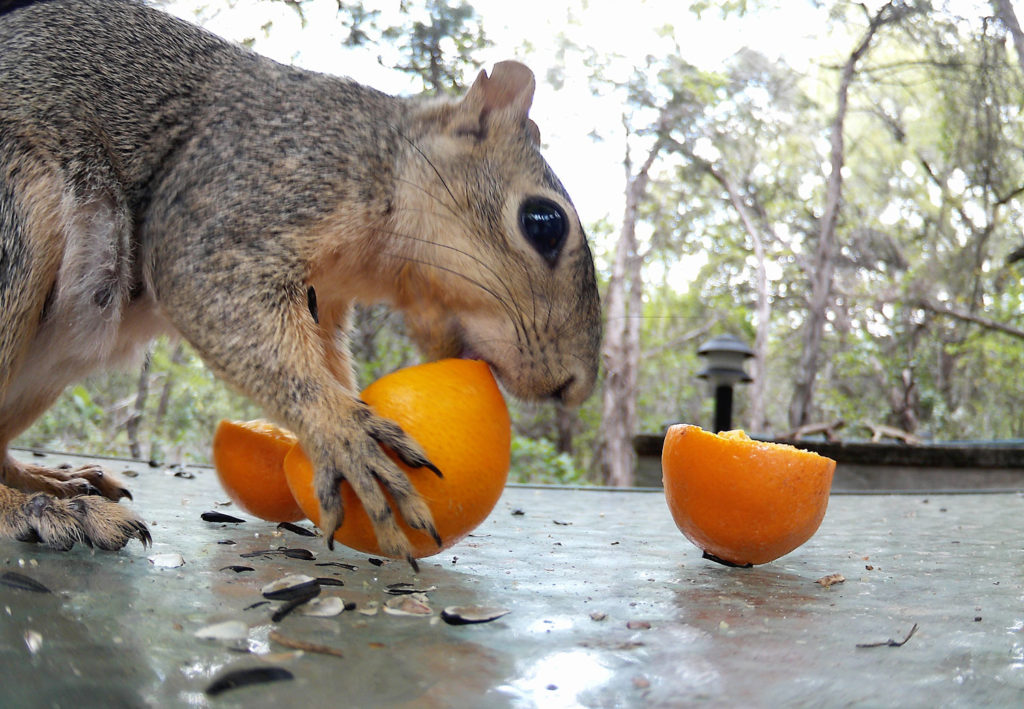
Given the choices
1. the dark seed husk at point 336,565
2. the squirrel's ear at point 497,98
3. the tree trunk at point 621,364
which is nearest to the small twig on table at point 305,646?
the dark seed husk at point 336,565

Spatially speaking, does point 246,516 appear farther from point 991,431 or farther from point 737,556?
point 991,431

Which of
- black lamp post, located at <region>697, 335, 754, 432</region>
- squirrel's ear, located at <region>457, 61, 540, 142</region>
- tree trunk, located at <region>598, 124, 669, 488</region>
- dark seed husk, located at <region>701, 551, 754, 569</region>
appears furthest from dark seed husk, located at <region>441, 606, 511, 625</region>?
tree trunk, located at <region>598, 124, 669, 488</region>

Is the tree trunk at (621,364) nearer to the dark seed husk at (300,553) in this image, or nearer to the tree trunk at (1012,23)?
the tree trunk at (1012,23)

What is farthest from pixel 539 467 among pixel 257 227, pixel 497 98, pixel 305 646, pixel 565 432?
pixel 305 646

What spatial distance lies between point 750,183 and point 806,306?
187 cm

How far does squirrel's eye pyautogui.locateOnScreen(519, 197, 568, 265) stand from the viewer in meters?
1.38

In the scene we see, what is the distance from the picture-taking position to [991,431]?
9727 mm

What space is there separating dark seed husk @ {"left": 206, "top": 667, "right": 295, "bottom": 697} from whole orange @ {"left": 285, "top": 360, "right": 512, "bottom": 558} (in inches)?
16.0

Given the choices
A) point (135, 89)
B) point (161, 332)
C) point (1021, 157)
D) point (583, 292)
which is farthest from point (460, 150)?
point (1021, 157)

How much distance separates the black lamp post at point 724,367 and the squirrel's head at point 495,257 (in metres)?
4.36

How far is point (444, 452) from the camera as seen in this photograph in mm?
1056

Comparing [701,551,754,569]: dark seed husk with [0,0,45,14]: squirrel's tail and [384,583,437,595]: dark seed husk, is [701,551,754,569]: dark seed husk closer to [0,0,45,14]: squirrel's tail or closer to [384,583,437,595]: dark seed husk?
[384,583,437,595]: dark seed husk

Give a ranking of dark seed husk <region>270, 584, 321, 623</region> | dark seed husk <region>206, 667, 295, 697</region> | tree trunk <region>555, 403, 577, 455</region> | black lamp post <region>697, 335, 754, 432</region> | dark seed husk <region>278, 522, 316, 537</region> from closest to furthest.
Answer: dark seed husk <region>206, 667, 295, 697</region>
dark seed husk <region>270, 584, 321, 623</region>
dark seed husk <region>278, 522, 316, 537</region>
black lamp post <region>697, 335, 754, 432</region>
tree trunk <region>555, 403, 577, 455</region>

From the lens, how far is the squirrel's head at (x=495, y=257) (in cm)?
133
